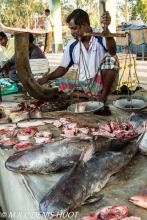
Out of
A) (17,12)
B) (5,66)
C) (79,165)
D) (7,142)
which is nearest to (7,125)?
(7,142)

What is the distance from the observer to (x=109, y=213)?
1.68m

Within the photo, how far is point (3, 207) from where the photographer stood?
313cm

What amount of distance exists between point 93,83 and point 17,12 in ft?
104

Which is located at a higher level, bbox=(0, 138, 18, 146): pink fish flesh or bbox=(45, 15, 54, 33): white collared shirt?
bbox=(45, 15, 54, 33): white collared shirt

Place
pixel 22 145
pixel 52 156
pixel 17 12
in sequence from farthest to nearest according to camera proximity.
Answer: pixel 17 12 → pixel 22 145 → pixel 52 156

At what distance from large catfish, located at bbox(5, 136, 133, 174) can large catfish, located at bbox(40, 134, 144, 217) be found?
0.57 feet

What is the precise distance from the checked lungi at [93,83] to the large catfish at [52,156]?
1900 millimetres

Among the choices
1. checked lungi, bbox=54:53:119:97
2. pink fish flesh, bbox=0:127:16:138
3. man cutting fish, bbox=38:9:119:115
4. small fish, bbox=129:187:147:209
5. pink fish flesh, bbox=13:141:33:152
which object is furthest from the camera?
checked lungi, bbox=54:53:119:97

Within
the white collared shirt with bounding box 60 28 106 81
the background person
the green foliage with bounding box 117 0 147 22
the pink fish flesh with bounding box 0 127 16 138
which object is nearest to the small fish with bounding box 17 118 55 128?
the pink fish flesh with bounding box 0 127 16 138

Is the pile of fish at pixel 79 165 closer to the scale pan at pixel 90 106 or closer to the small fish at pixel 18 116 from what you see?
the scale pan at pixel 90 106

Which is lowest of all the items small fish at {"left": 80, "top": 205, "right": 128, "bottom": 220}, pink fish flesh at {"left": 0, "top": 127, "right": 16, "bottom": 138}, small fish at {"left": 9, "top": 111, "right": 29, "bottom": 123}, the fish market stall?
the fish market stall

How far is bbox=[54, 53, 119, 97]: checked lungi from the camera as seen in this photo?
4.26m

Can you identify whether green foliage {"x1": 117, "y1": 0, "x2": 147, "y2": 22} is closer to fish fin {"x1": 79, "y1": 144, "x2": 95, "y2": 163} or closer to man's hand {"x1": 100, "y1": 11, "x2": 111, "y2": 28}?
man's hand {"x1": 100, "y1": 11, "x2": 111, "y2": 28}

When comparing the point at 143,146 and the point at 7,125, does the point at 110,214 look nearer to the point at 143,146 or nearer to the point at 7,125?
the point at 143,146
